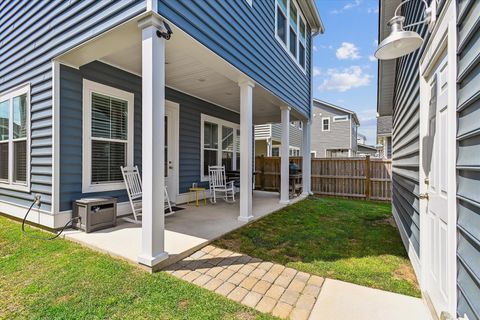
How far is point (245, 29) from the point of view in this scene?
4.17m

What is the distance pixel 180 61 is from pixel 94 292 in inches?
135

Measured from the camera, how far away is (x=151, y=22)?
247cm

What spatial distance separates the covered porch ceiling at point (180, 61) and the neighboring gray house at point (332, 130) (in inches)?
527

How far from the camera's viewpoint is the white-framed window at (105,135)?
153 inches

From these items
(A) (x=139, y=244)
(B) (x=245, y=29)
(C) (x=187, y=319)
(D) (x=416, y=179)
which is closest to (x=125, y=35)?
(B) (x=245, y=29)

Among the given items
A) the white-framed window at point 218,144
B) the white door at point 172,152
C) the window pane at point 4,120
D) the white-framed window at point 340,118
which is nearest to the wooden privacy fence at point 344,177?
the white-framed window at point 218,144

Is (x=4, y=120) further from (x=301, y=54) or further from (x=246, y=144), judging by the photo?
(x=301, y=54)

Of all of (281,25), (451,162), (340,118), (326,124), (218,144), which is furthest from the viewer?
(326,124)

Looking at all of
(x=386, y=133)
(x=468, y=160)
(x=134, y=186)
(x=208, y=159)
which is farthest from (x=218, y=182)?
(x=386, y=133)

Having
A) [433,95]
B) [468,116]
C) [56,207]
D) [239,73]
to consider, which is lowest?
[56,207]

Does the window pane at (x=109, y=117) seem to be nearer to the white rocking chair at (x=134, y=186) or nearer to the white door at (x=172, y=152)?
Result: the white rocking chair at (x=134, y=186)

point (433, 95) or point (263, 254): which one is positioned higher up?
point (433, 95)

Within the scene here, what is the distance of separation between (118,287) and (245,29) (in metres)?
4.17

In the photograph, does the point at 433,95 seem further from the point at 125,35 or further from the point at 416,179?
the point at 125,35
